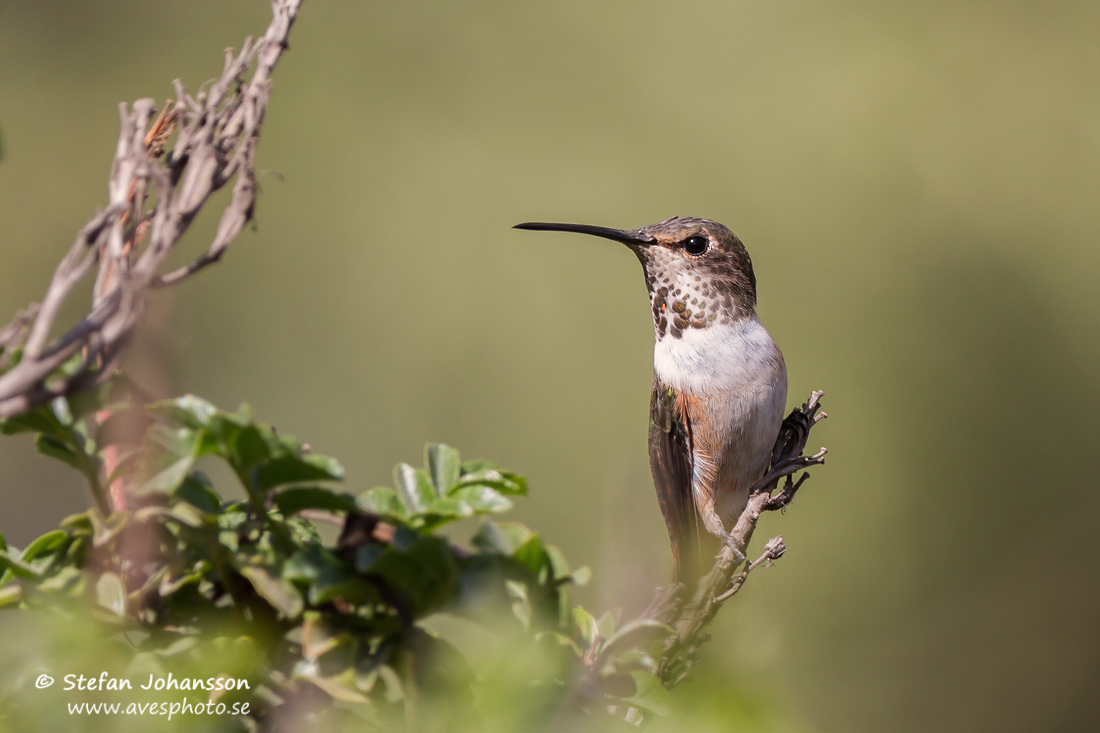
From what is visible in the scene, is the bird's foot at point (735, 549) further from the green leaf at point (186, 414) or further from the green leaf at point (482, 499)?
the green leaf at point (186, 414)

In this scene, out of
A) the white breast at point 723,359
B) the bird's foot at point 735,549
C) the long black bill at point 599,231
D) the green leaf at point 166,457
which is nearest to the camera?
the green leaf at point 166,457

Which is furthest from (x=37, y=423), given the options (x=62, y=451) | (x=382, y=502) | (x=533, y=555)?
(x=533, y=555)

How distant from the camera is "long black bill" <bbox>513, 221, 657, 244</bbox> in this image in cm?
184

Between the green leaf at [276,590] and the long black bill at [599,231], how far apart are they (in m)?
1.23

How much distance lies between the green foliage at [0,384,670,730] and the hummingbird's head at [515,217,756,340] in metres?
1.67

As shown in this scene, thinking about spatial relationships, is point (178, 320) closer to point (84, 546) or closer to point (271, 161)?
point (84, 546)

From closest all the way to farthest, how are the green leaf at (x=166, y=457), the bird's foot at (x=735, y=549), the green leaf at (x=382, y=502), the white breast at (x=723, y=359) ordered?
the green leaf at (x=166, y=457), the green leaf at (x=382, y=502), the bird's foot at (x=735, y=549), the white breast at (x=723, y=359)

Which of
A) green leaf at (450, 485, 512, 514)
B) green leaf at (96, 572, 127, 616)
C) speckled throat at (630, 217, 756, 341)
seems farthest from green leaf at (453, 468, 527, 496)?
speckled throat at (630, 217, 756, 341)

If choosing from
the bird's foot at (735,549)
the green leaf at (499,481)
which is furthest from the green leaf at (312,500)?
the bird's foot at (735,549)

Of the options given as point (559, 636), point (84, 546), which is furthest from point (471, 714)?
point (84, 546)

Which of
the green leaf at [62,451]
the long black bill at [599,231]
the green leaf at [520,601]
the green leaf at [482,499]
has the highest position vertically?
the long black bill at [599,231]

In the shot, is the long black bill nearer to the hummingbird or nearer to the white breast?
the hummingbird

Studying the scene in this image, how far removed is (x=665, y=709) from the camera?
60 centimetres

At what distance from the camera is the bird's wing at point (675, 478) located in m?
2.42
